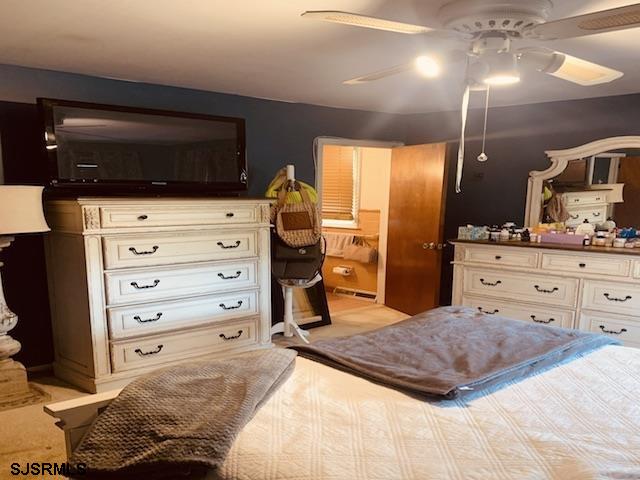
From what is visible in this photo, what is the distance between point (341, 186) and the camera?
569 cm

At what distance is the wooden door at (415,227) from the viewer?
4.23 meters

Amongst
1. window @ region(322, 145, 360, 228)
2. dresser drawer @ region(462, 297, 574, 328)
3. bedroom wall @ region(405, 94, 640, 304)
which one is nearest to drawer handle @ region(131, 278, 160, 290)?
dresser drawer @ region(462, 297, 574, 328)

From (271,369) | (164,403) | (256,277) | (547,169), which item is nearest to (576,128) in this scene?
(547,169)

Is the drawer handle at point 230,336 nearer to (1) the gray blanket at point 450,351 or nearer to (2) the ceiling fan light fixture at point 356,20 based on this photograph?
(1) the gray blanket at point 450,351

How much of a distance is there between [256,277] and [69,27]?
1956mm

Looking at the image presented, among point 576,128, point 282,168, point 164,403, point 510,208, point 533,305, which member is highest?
point 576,128

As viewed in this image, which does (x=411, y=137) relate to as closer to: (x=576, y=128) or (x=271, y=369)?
(x=576, y=128)

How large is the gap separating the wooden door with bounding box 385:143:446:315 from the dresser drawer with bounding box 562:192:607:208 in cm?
103

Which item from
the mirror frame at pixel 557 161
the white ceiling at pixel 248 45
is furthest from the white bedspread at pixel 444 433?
the mirror frame at pixel 557 161

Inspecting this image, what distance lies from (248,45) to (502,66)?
128cm

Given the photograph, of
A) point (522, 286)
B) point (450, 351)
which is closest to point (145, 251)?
point (450, 351)

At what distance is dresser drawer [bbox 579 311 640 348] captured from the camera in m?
3.18

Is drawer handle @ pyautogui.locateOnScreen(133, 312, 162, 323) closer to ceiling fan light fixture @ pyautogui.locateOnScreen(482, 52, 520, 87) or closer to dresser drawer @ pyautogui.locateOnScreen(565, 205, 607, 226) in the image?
ceiling fan light fixture @ pyautogui.locateOnScreen(482, 52, 520, 87)

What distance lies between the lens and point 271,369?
A: 1608 millimetres
